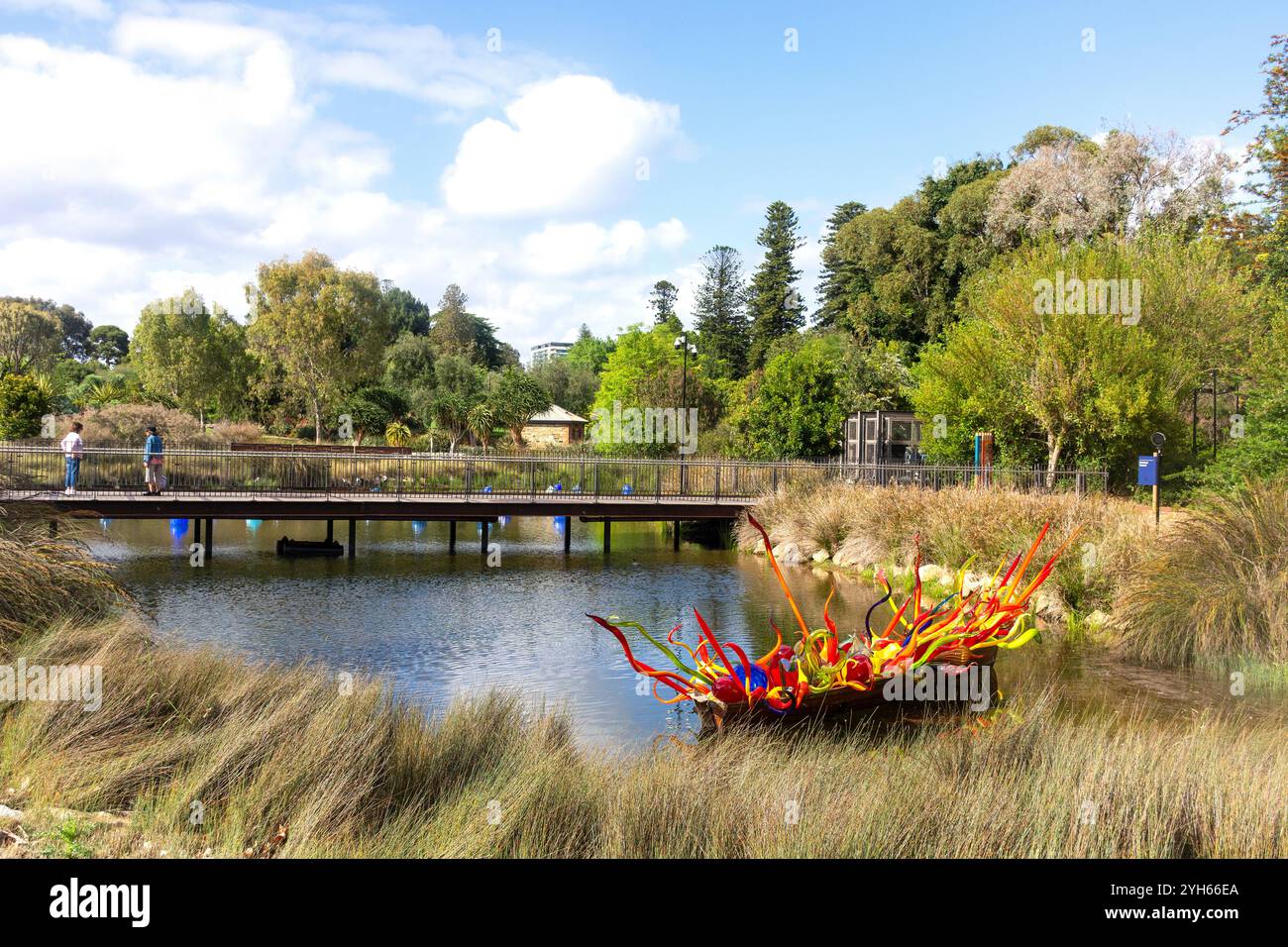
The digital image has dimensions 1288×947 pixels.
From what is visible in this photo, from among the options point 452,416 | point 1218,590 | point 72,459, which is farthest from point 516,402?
point 1218,590

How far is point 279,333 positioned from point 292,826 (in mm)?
49897

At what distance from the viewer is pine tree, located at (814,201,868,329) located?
58.9 m

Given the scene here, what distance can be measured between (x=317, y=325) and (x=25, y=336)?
22.7 metres

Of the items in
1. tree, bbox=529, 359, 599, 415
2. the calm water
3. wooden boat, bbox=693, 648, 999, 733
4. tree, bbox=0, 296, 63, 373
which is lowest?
the calm water

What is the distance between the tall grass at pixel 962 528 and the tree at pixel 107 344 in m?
91.3

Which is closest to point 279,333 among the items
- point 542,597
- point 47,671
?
point 542,597

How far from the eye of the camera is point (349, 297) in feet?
167

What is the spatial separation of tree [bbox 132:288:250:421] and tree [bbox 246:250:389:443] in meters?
3.92

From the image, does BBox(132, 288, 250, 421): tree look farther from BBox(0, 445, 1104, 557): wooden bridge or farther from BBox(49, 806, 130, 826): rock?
BBox(49, 806, 130, 826): rock

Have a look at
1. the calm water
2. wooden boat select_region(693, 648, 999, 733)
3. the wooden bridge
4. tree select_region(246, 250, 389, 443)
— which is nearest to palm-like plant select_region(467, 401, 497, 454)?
tree select_region(246, 250, 389, 443)

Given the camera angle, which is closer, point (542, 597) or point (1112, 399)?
point (542, 597)

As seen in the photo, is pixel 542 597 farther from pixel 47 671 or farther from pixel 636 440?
pixel 636 440

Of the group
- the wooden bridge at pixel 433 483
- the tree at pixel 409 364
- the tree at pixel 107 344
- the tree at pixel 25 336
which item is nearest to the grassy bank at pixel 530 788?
the wooden bridge at pixel 433 483

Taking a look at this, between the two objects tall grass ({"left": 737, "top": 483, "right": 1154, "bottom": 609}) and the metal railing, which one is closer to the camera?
tall grass ({"left": 737, "top": 483, "right": 1154, "bottom": 609})
